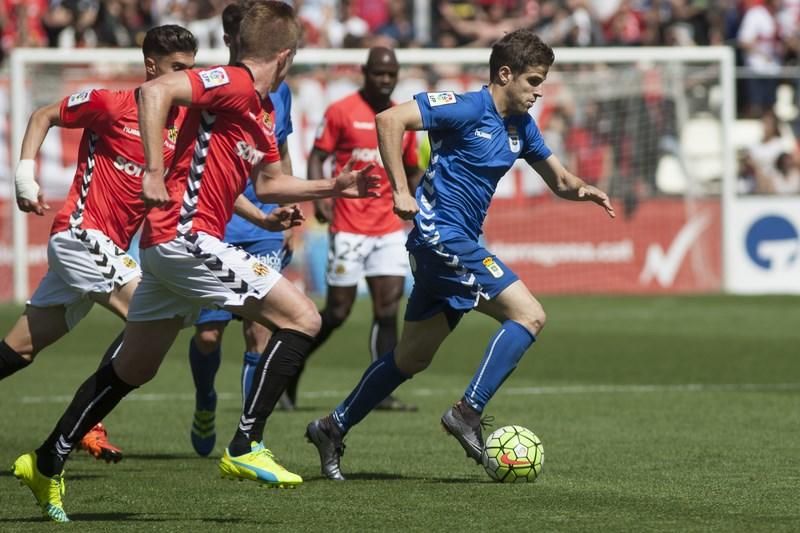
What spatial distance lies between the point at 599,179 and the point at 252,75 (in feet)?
52.8

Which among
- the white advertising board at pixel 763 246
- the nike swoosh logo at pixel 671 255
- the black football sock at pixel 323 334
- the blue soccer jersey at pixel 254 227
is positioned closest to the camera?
the blue soccer jersey at pixel 254 227

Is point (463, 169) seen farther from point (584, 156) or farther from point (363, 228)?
point (584, 156)

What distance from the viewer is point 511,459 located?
807 centimetres

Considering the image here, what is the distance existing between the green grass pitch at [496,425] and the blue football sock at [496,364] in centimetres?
44

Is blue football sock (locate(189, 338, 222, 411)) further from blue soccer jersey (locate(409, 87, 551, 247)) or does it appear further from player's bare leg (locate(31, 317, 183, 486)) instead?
player's bare leg (locate(31, 317, 183, 486))

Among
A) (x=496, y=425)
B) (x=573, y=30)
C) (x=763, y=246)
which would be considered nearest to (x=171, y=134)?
(x=496, y=425)

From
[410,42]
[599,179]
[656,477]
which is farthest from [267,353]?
[410,42]

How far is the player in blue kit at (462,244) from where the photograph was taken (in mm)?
8133

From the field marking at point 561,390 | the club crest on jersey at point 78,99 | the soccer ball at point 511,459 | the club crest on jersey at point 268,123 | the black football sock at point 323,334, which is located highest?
the club crest on jersey at point 78,99

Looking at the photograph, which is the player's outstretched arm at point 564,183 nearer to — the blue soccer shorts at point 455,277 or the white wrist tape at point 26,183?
the blue soccer shorts at point 455,277

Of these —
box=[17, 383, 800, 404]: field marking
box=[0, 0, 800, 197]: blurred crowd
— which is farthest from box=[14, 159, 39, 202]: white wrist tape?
box=[0, 0, 800, 197]: blurred crowd

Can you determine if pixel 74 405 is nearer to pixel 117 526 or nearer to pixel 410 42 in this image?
pixel 117 526

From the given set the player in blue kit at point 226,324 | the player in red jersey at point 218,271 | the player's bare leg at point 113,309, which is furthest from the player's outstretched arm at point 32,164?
the player in blue kit at point 226,324

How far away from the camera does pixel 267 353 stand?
289 inches
